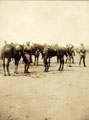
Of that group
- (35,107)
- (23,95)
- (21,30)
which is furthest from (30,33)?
(35,107)

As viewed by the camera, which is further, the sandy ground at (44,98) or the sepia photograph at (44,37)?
the sepia photograph at (44,37)

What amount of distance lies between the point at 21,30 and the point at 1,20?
15.4 inches

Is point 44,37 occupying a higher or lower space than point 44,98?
higher

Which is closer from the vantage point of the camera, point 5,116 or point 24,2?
point 5,116

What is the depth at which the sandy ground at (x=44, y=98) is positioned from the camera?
3.84m

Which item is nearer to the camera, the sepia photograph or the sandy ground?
the sandy ground

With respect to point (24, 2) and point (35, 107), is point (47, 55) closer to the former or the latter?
point (24, 2)

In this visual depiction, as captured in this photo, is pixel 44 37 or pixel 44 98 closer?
pixel 44 98

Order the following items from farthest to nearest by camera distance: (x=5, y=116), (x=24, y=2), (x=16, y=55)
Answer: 1. (x=16, y=55)
2. (x=24, y=2)
3. (x=5, y=116)

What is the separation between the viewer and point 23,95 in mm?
4457

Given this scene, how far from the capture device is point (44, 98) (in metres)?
4.34

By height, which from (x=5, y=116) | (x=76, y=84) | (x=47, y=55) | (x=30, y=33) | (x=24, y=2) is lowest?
(x=5, y=116)

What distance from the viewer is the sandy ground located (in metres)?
3.84

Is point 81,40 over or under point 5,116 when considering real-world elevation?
over
